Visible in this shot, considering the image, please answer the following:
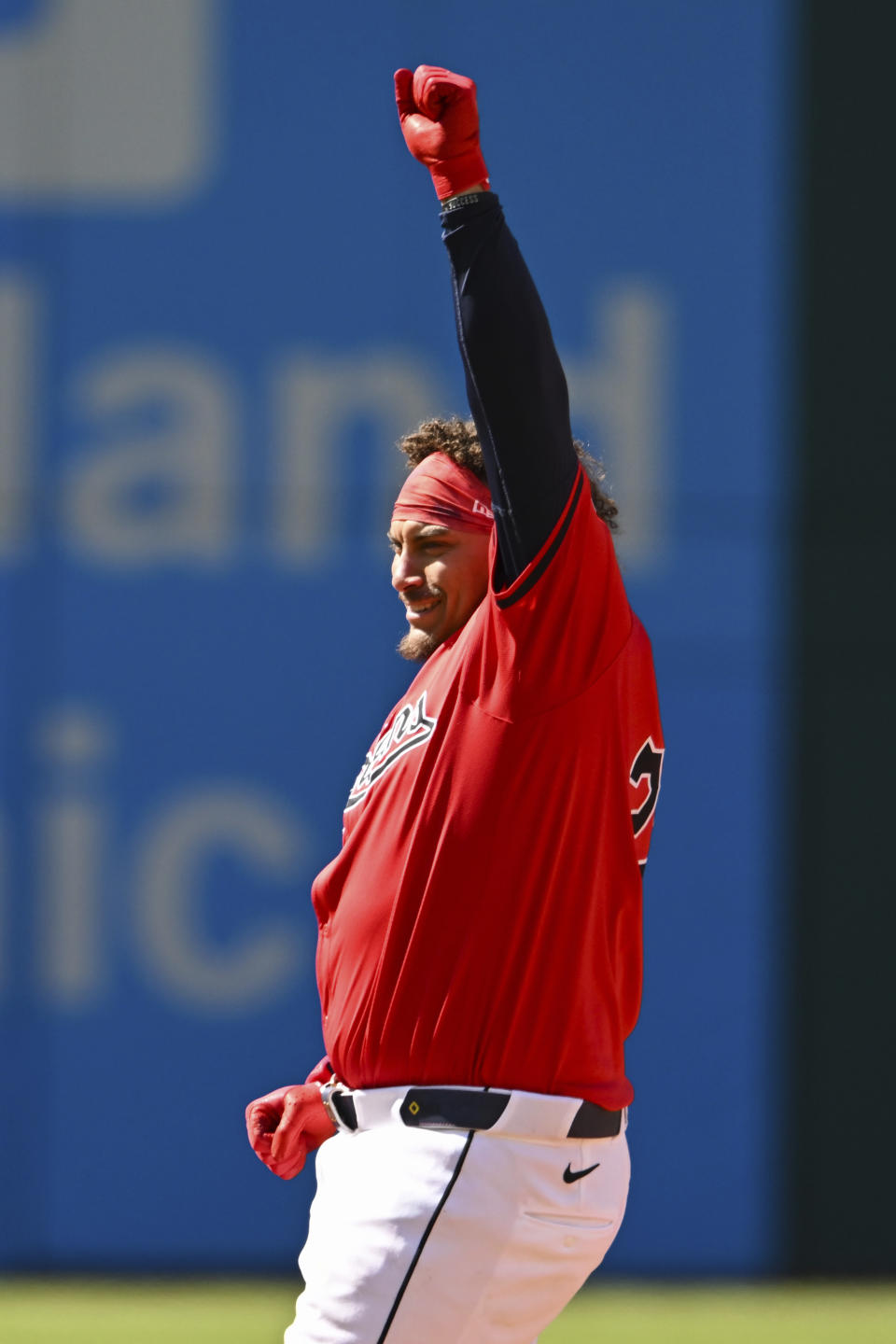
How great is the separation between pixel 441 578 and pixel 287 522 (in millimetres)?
4123

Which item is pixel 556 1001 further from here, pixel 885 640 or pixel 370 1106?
pixel 885 640

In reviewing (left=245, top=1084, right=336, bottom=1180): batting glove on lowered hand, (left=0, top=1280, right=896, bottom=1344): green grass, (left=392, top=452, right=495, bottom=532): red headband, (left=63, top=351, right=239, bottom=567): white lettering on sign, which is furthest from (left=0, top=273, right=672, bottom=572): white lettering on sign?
Answer: (left=245, top=1084, right=336, bottom=1180): batting glove on lowered hand

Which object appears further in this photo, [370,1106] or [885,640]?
[885,640]

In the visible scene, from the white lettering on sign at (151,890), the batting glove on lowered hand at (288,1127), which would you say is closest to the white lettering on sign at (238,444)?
the white lettering on sign at (151,890)

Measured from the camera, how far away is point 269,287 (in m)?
6.93

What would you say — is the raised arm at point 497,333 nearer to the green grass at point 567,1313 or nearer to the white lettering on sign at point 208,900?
the green grass at point 567,1313

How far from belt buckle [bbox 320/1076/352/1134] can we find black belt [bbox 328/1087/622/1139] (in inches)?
6.2

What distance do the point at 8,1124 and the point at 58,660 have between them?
1903 millimetres

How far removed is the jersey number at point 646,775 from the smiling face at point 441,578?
40 centimetres

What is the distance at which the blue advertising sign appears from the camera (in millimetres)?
6633

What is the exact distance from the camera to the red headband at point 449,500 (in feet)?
9.28

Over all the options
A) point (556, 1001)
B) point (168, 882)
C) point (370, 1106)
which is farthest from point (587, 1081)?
point (168, 882)

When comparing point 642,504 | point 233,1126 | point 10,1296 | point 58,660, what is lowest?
point 10,1296

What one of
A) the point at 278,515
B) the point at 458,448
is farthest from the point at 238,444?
the point at 458,448
